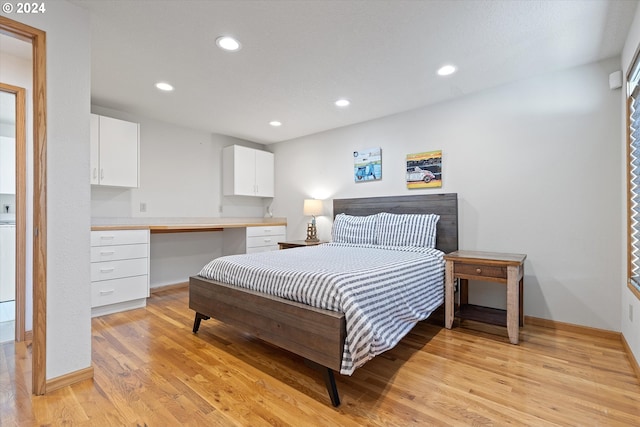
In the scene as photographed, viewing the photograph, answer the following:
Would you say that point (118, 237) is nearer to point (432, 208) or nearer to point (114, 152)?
point (114, 152)

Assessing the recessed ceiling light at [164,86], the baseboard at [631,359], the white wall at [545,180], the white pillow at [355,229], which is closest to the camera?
the baseboard at [631,359]

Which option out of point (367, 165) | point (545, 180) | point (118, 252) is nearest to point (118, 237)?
point (118, 252)

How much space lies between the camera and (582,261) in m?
2.55

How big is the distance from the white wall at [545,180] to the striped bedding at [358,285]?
791mm

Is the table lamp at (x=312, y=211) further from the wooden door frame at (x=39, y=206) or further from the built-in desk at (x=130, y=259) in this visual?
the wooden door frame at (x=39, y=206)

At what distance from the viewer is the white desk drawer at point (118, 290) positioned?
2.96 meters

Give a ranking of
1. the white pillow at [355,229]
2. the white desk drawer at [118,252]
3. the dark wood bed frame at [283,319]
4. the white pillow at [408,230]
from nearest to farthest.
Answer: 1. the dark wood bed frame at [283,319]
2. the white desk drawer at [118,252]
3. the white pillow at [408,230]
4. the white pillow at [355,229]

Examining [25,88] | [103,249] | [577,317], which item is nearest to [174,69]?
[25,88]

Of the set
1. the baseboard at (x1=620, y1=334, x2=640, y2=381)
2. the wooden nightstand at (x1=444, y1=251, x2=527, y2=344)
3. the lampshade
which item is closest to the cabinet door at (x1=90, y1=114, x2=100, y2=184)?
the lampshade

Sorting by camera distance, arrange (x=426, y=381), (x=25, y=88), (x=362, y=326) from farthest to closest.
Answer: (x=25, y=88), (x=426, y=381), (x=362, y=326)

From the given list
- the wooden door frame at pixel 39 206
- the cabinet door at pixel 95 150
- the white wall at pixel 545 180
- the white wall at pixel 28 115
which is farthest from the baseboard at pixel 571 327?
the cabinet door at pixel 95 150

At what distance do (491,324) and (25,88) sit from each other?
434cm

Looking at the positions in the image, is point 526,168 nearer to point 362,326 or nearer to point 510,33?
point 510,33

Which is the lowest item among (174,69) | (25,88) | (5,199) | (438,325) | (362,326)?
(438,325)
